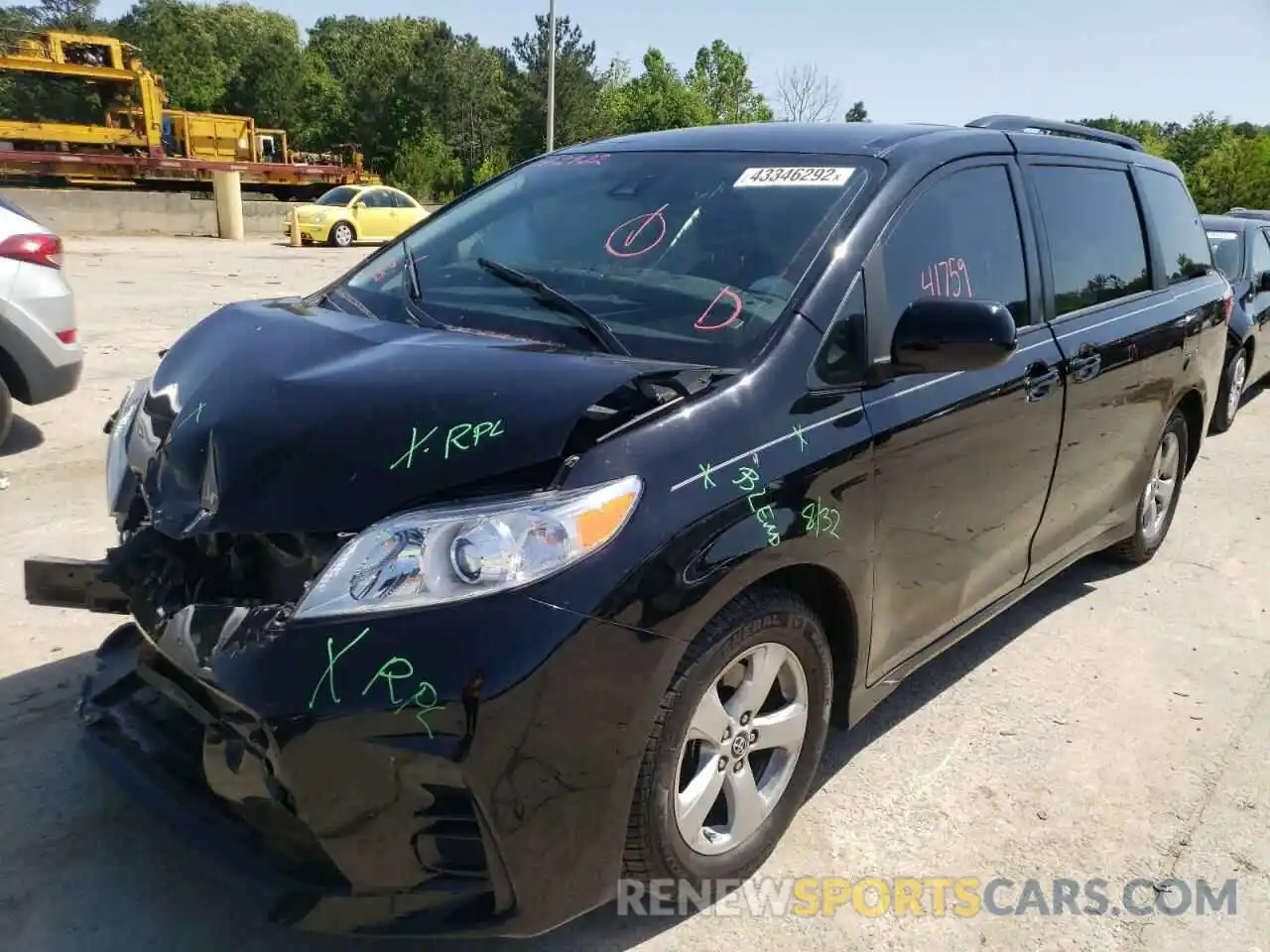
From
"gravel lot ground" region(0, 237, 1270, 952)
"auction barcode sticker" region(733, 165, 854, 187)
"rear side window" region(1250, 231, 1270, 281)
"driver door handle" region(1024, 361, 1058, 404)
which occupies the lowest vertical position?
"gravel lot ground" region(0, 237, 1270, 952)

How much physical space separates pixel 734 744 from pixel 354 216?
75.4 feet

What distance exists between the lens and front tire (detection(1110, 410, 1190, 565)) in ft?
15.9

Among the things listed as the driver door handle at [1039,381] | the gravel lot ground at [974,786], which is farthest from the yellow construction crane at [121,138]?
the driver door handle at [1039,381]

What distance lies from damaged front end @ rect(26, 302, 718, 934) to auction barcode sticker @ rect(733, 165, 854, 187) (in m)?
0.90

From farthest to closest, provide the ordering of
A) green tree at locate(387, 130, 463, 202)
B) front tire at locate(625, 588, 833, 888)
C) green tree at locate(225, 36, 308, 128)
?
green tree at locate(225, 36, 308, 128) → green tree at locate(387, 130, 463, 202) → front tire at locate(625, 588, 833, 888)

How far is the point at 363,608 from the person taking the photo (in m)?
1.97

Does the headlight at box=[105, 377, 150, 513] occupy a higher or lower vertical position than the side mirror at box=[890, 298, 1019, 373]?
lower

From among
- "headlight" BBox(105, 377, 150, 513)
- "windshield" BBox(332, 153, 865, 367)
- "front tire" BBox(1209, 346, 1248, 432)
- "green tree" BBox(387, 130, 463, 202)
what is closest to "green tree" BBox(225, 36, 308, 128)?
"green tree" BBox(387, 130, 463, 202)

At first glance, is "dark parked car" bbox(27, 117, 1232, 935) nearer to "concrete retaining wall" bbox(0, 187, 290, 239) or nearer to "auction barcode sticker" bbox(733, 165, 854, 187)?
"auction barcode sticker" bbox(733, 165, 854, 187)

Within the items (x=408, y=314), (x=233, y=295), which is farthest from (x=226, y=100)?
(x=408, y=314)

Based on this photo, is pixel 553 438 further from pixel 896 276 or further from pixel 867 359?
pixel 896 276

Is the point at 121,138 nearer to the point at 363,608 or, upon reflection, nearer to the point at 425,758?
the point at 363,608

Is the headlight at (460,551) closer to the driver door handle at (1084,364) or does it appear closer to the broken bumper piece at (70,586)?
the broken bumper piece at (70,586)

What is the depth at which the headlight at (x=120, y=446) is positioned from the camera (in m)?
2.71
